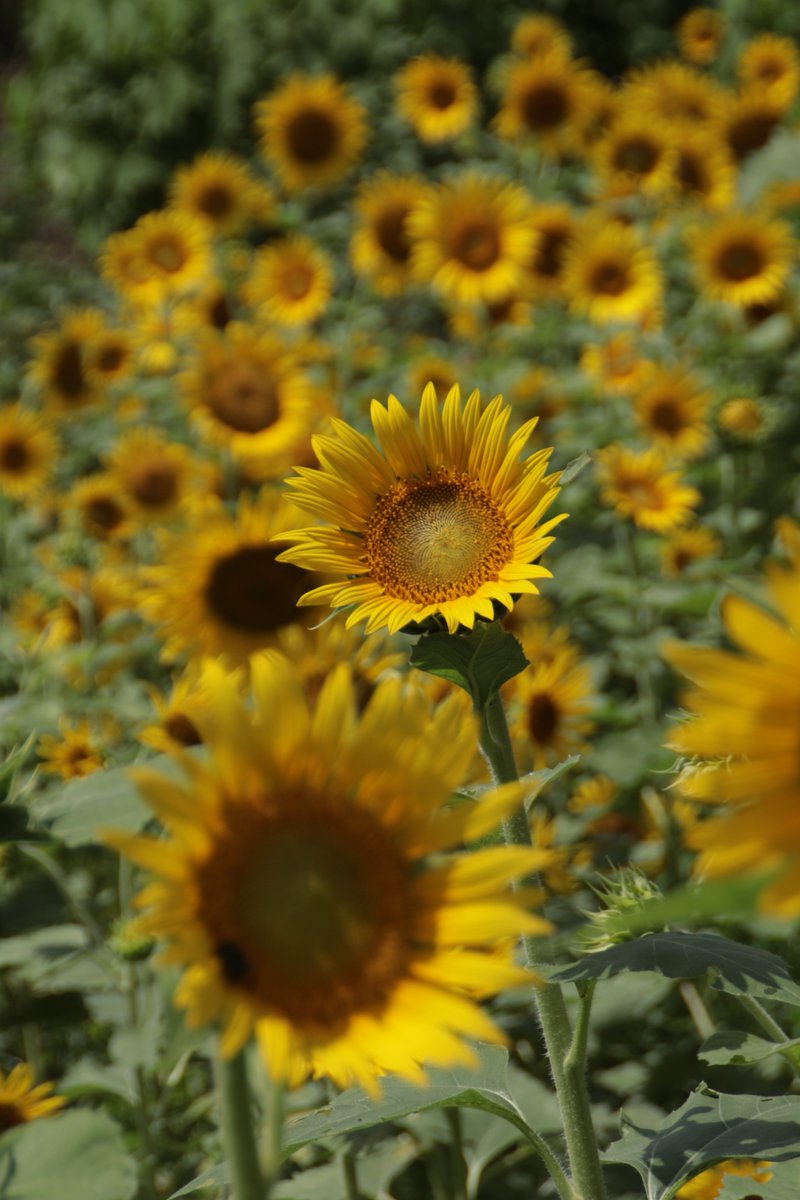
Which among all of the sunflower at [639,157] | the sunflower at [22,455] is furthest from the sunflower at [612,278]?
the sunflower at [22,455]

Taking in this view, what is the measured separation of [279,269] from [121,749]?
2.56 metres

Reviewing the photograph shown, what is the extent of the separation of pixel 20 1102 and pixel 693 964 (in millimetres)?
1164

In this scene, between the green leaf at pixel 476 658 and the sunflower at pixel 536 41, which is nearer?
the green leaf at pixel 476 658

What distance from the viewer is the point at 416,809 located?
2.80 feet

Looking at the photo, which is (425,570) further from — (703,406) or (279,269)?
(279,269)

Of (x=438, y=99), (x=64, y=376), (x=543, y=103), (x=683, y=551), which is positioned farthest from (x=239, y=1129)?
(x=438, y=99)

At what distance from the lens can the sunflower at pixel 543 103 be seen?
5195mm

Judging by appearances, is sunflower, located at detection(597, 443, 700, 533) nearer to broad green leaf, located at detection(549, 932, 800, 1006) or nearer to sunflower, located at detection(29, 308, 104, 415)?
broad green leaf, located at detection(549, 932, 800, 1006)

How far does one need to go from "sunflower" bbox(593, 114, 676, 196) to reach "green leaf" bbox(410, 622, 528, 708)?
162 inches

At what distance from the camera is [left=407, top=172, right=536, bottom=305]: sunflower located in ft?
14.1

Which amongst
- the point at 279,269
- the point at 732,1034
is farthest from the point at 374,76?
the point at 732,1034

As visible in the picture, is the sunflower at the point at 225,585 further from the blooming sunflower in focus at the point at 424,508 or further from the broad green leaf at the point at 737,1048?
the broad green leaf at the point at 737,1048

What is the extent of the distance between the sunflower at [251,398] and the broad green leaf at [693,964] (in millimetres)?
2583

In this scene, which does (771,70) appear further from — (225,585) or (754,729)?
(754,729)
